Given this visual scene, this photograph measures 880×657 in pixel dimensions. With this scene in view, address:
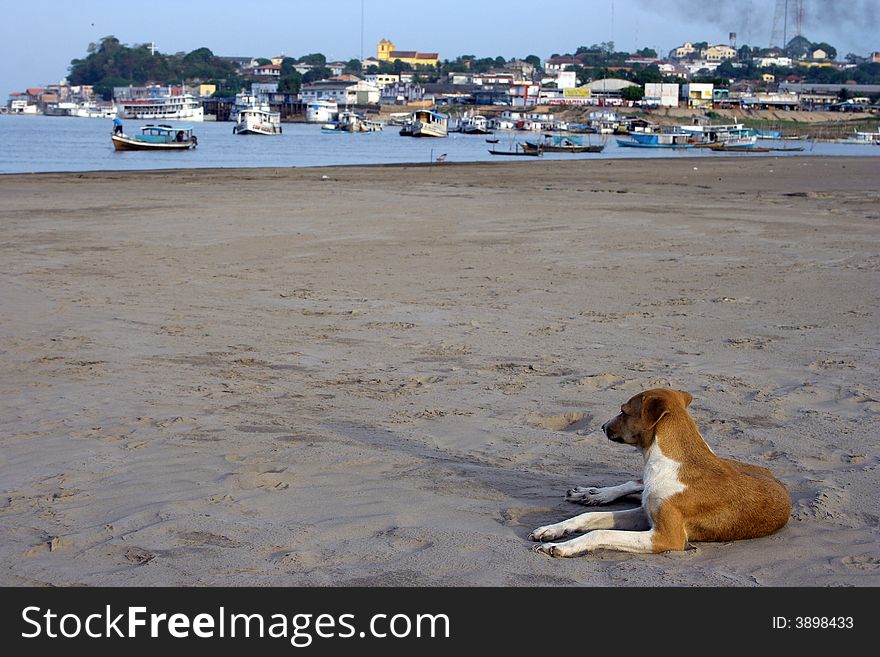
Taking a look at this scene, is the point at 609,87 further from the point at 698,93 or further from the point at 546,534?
the point at 546,534

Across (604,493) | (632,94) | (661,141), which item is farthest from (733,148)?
(632,94)

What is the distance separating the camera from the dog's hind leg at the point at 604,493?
5.21 meters

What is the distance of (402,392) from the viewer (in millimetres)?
7406

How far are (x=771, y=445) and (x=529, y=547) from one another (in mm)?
2242

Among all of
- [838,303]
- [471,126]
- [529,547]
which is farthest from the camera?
[471,126]

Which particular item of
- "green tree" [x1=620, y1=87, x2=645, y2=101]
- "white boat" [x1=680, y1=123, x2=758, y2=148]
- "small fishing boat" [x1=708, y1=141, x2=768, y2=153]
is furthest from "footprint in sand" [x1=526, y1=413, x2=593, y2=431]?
"green tree" [x1=620, y1=87, x2=645, y2=101]

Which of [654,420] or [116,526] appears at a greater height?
[654,420]

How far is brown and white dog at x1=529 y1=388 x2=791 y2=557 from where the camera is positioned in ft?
15.2

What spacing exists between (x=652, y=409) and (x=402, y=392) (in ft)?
9.36

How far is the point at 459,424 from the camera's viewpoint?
263 inches

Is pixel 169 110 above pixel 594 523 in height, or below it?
above

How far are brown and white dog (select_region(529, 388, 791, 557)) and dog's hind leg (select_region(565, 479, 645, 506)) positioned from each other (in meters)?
0.28
